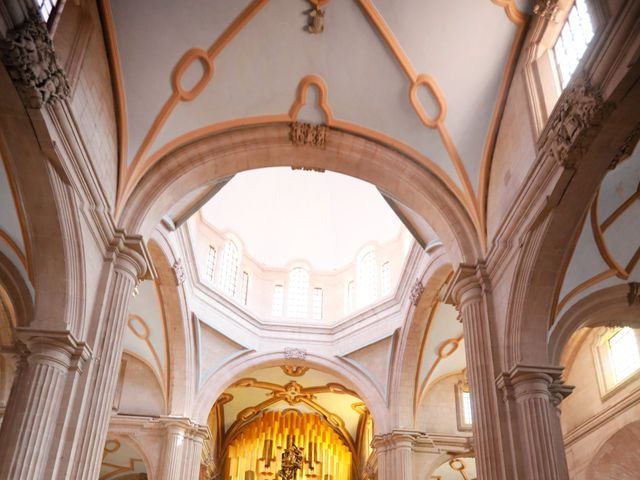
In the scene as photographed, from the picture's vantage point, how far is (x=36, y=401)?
9102mm

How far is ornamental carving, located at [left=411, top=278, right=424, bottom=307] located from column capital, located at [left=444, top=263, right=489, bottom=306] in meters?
5.92

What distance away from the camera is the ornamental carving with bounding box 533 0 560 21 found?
10.4 m

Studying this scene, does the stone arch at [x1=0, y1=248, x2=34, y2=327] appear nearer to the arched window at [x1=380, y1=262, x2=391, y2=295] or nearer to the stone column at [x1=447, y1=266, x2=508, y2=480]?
the stone column at [x1=447, y1=266, x2=508, y2=480]

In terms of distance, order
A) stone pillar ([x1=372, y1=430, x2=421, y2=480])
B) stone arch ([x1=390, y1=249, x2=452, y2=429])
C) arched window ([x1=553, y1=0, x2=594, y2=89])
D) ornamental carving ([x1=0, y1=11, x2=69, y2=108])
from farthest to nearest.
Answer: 1. stone arch ([x1=390, y1=249, x2=452, y2=429])
2. stone pillar ([x1=372, y1=430, x2=421, y2=480])
3. arched window ([x1=553, y1=0, x2=594, y2=89])
4. ornamental carving ([x1=0, y1=11, x2=69, y2=108])

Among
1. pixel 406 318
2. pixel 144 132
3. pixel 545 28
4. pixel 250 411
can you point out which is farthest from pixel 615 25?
pixel 250 411

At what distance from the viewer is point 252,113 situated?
12852 millimetres

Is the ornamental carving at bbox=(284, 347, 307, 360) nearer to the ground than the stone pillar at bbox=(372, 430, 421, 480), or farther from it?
farther from it

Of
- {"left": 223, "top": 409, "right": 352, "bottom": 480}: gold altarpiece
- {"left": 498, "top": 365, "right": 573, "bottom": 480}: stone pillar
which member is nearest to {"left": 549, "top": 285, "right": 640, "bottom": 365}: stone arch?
{"left": 498, "top": 365, "right": 573, "bottom": 480}: stone pillar

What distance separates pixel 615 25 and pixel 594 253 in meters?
4.58

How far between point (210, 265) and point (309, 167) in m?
8.82

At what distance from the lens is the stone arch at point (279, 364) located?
1989cm

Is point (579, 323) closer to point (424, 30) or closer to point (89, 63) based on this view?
point (424, 30)

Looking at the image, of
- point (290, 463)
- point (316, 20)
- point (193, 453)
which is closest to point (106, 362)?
point (316, 20)

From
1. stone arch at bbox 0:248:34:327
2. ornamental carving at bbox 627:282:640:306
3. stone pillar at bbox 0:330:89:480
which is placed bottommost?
stone pillar at bbox 0:330:89:480
